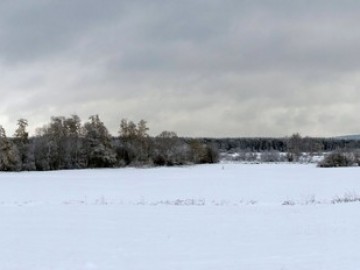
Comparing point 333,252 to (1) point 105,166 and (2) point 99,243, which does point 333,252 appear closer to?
(2) point 99,243

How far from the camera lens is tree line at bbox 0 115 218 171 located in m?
106

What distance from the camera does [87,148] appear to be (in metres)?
111

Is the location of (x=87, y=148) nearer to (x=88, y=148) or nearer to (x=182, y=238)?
(x=88, y=148)

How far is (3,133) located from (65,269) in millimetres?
98664

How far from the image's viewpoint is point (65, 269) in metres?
10.9

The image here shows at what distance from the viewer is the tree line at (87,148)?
→ 105775 millimetres

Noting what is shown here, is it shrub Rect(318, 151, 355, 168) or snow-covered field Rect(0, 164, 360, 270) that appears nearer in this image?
snow-covered field Rect(0, 164, 360, 270)

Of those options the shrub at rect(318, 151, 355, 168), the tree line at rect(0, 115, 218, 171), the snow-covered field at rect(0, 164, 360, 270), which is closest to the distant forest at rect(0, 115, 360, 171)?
the tree line at rect(0, 115, 218, 171)

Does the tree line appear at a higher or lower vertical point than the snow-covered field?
higher

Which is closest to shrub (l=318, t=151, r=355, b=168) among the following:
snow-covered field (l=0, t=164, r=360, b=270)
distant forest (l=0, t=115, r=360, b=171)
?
distant forest (l=0, t=115, r=360, b=171)

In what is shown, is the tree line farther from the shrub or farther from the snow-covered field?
the snow-covered field

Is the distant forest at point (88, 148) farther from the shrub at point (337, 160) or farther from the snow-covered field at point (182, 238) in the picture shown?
the snow-covered field at point (182, 238)

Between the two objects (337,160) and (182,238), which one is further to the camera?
(337,160)

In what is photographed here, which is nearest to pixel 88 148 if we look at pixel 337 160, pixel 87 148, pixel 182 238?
pixel 87 148
